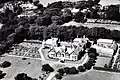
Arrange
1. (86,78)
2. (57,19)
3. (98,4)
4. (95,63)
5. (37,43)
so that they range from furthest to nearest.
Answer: (98,4), (57,19), (37,43), (95,63), (86,78)

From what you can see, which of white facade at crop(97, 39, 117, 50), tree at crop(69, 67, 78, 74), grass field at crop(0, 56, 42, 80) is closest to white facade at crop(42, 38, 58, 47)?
grass field at crop(0, 56, 42, 80)

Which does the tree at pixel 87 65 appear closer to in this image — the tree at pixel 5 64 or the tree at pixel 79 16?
the tree at pixel 5 64

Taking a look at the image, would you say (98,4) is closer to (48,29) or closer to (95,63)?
(48,29)


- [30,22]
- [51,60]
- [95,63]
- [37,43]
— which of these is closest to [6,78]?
[51,60]

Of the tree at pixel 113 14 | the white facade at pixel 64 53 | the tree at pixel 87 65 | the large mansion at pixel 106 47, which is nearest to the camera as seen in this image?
the tree at pixel 87 65

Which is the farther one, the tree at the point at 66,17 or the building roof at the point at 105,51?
the tree at the point at 66,17

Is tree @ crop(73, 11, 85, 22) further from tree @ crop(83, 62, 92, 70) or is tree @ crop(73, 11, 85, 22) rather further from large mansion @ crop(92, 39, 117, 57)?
tree @ crop(83, 62, 92, 70)

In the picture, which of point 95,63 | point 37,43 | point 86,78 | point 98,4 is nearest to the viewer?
point 86,78

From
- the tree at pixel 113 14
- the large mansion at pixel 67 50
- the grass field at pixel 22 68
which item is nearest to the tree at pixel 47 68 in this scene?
the grass field at pixel 22 68
